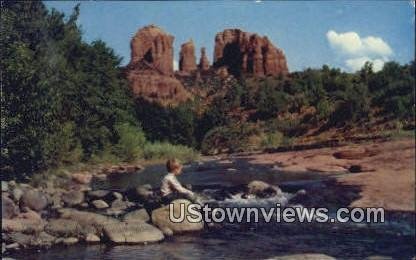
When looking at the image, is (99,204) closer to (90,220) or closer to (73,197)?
(90,220)

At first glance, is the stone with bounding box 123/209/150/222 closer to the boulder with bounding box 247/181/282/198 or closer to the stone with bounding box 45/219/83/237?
the stone with bounding box 45/219/83/237

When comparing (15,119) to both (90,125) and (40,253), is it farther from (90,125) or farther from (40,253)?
(40,253)

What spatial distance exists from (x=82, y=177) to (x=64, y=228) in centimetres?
63

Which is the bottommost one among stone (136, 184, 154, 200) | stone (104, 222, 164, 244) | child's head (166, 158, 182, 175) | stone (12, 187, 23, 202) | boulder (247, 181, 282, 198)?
stone (104, 222, 164, 244)

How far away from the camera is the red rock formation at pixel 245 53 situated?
6.17m

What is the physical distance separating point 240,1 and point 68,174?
2958mm

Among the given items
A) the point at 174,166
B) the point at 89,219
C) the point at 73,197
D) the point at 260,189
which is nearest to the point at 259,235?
the point at 260,189

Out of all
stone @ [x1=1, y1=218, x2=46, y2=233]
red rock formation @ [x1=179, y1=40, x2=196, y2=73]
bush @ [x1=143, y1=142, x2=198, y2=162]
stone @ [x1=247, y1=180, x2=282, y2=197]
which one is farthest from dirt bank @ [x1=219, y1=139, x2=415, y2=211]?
stone @ [x1=1, y1=218, x2=46, y2=233]

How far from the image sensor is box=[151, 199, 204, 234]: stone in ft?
22.2

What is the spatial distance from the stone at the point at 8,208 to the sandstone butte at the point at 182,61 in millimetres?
2316

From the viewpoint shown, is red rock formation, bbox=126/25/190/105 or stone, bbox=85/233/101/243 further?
stone, bbox=85/233/101/243

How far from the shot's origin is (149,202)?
7152 mm

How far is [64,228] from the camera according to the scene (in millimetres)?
7207

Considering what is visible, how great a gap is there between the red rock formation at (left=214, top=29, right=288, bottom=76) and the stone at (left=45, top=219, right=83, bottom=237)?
2532mm
